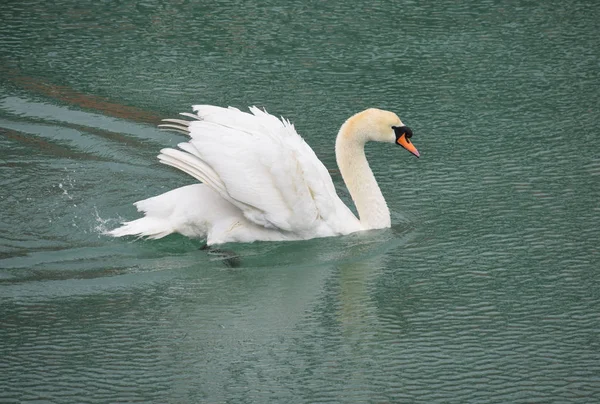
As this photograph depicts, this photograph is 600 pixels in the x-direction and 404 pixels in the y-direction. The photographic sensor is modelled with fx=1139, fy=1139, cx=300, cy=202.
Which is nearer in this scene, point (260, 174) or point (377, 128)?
point (260, 174)

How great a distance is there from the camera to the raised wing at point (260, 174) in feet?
20.8

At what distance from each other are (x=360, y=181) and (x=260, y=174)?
74cm

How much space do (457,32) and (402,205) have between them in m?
3.36

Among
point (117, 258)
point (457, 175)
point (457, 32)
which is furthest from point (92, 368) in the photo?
point (457, 32)

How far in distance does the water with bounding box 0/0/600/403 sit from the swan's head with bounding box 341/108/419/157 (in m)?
0.45

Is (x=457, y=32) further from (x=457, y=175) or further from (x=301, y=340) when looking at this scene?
(x=301, y=340)

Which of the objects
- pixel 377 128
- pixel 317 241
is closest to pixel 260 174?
pixel 317 241

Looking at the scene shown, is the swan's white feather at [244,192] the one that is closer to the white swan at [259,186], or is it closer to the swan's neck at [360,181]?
the white swan at [259,186]

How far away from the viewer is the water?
4934 mm

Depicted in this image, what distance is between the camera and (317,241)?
6.55 metres

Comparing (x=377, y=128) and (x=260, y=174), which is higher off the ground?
(x=377, y=128)

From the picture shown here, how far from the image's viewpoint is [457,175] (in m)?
7.35

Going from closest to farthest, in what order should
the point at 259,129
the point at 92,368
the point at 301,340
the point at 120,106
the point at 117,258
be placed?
the point at 92,368 < the point at 301,340 < the point at 117,258 < the point at 259,129 < the point at 120,106

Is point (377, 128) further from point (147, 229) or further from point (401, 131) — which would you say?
point (147, 229)
